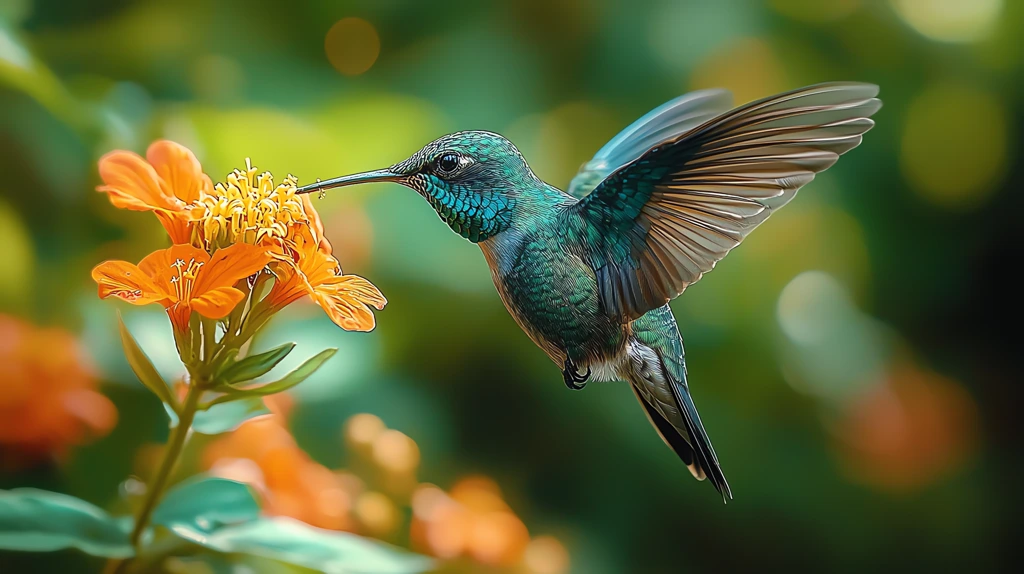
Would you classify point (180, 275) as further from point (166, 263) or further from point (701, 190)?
point (701, 190)

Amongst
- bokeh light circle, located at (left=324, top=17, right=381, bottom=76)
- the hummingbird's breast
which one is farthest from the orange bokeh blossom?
bokeh light circle, located at (left=324, top=17, right=381, bottom=76)

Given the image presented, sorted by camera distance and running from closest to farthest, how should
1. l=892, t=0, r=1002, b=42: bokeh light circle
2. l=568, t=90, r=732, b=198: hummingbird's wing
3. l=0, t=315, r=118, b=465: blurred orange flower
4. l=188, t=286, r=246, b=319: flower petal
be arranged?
l=188, t=286, r=246, b=319: flower petal → l=568, t=90, r=732, b=198: hummingbird's wing → l=0, t=315, r=118, b=465: blurred orange flower → l=892, t=0, r=1002, b=42: bokeh light circle

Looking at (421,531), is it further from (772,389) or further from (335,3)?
(335,3)

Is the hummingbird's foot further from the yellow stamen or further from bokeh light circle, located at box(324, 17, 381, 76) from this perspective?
bokeh light circle, located at box(324, 17, 381, 76)

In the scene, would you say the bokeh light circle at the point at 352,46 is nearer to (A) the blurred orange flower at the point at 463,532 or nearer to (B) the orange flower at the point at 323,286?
(A) the blurred orange flower at the point at 463,532

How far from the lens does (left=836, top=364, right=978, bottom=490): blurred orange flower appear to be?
1624 mm

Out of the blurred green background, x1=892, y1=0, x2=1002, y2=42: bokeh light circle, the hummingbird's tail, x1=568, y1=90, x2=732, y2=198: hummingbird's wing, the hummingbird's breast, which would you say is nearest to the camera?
the hummingbird's breast

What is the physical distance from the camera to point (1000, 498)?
1.81m

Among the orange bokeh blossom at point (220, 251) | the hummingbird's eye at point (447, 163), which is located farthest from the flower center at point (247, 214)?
the hummingbird's eye at point (447, 163)

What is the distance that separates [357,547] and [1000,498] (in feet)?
5.31

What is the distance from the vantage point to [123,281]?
0.52 meters

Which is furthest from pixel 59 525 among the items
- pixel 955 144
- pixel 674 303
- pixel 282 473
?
pixel 955 144

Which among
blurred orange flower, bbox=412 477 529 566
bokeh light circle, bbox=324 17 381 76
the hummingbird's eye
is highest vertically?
bokeh light circle, bbox=324 17 381 76

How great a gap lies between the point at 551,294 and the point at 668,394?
0.56ft
